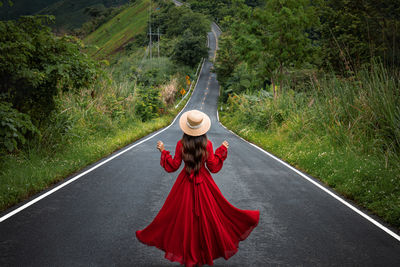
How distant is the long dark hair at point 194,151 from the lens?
3.84 metres

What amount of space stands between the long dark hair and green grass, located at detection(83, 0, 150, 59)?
109727mm

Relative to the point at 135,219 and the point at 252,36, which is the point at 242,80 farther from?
the point at 135,219

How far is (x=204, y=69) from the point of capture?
80125 millimetres

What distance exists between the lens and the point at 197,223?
3873mm

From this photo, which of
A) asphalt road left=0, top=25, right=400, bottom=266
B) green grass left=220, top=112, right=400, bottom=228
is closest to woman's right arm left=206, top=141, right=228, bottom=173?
asphalt road left=0, top=25, right=400, bottom=266

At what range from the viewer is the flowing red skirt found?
3.77 m

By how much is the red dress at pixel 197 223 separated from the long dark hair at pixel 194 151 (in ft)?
0.38

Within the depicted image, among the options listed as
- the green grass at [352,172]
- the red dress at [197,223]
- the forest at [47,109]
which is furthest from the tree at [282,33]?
the red dress at [197,223]

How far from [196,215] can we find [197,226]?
0.12 metres

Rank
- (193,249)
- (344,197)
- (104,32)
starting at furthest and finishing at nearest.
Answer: (104,32)
(344,197)
(193,249)

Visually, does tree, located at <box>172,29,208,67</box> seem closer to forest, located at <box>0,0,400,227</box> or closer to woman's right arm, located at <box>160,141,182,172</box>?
forest, located at <box>0,0,400,227</box>

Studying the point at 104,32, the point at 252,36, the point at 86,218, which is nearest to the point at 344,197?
the point at 86,218

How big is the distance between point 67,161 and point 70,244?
16.6 feet

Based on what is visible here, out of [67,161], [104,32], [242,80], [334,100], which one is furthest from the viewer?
[104,32]
